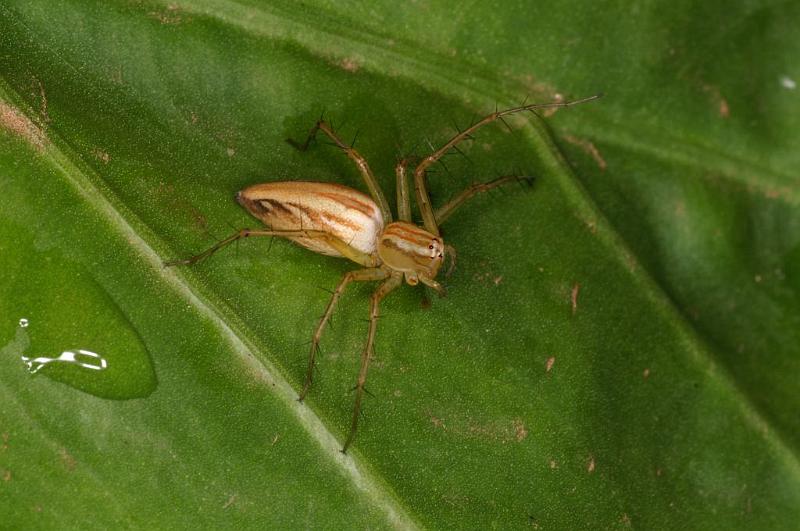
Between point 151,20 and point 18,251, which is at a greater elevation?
point 151,20

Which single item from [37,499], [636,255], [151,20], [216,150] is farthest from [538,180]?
[37,499]

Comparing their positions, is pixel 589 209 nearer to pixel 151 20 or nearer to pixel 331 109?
pixel 331 109

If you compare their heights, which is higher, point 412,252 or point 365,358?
point 412,252

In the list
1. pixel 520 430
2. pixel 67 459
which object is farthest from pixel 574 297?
pixel 67 459

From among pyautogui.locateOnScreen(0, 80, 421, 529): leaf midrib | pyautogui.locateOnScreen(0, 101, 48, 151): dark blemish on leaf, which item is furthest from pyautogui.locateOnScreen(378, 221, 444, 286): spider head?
pyautogui.locateOnScreen(0, 101, 48, 151): dark blemish on leaf

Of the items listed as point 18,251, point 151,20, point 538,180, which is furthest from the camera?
point 538,180

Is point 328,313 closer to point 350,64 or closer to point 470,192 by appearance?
point 470,192

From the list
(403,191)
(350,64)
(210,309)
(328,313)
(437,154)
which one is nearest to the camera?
(210,309)
